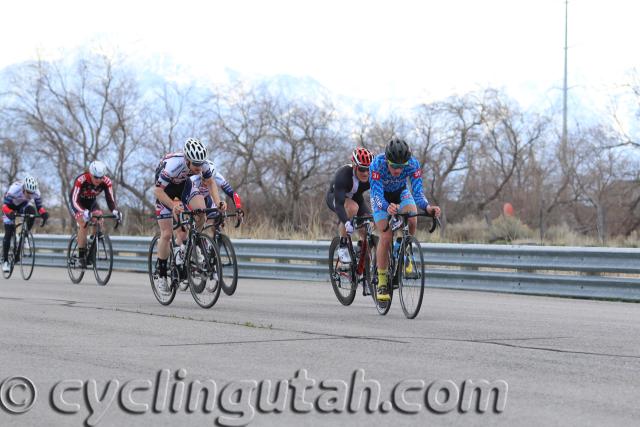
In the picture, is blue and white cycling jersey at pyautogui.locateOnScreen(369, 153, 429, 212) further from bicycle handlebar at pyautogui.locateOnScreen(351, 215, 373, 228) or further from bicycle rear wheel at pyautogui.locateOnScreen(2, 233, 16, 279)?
bicycle rear wheel at pyautogui.locateOnScreen(2, 233, 16, 279)

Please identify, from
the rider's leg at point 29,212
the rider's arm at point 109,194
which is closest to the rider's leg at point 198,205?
the rider's arm at point 109,194

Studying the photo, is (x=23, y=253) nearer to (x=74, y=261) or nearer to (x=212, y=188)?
(x=74, y=261)

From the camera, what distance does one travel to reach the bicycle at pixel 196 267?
11.7 metres

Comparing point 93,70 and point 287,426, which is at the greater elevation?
point 93,70

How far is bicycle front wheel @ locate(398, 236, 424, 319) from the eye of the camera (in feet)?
33.9

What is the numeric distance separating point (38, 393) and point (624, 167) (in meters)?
34.8

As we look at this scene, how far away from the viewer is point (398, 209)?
34.8 feet

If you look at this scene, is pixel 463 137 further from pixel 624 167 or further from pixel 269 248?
pixel 269 248

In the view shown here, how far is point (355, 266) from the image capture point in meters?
12.0

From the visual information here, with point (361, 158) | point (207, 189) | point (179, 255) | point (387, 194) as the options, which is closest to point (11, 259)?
point (207, 189)

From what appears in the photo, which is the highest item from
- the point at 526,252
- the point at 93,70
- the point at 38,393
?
the point at 93,70

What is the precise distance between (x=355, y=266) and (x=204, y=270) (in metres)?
1.73

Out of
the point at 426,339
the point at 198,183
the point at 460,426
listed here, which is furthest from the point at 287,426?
the point at 198,183

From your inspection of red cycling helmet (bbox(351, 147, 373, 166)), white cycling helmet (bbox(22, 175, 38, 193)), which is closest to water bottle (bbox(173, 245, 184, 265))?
red cycling helmet (bbox(351, 147, 373, 166))
